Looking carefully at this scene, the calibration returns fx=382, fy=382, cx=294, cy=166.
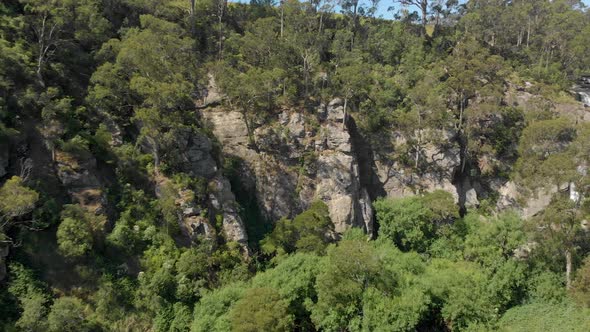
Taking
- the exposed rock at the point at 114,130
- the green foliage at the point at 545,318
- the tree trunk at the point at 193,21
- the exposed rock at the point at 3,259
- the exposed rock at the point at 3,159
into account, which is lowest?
the green foliage at the point at 545,318

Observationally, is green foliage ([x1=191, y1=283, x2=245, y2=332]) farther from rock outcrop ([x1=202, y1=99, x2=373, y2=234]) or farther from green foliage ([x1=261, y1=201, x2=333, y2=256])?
rock outcrop ([x1=202, y1=99, x2=373, y2=234])

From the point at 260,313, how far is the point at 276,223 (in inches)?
617

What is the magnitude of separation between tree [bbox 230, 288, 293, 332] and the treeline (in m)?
0.10

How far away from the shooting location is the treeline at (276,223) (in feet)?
90.5

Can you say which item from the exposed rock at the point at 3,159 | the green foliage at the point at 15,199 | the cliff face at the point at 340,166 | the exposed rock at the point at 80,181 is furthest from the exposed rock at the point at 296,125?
the exposed rock at the point at 3,159

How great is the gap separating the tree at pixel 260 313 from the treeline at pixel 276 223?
101 mm

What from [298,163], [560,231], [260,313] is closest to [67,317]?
[260,313]

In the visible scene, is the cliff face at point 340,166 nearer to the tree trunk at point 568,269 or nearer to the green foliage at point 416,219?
the green foliage at point 416,219

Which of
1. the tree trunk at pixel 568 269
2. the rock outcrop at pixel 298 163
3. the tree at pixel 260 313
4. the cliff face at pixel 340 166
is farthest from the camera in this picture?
the cliff face at pixel 340 166

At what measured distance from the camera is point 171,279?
29.6m

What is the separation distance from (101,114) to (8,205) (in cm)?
1475

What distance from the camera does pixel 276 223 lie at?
40.1m

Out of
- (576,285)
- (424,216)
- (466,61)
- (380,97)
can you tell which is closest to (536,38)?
(466,61)

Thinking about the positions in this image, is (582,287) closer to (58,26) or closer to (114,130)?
(114,130)
